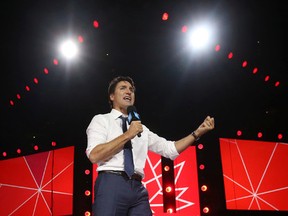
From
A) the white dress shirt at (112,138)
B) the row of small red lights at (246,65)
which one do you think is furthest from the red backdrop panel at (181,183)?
the white dress shirt at (112,138)

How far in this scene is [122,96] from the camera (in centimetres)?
220

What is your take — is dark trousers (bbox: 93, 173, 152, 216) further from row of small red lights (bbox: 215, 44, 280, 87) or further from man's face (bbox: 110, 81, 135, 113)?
row of small red lights (bbox: 215, 44, 280, 87)

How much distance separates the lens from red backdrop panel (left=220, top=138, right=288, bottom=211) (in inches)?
200

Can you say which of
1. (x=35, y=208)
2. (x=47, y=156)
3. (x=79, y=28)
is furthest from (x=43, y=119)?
(x=79, y=28)

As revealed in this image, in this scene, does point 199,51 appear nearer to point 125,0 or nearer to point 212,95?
point 212,95

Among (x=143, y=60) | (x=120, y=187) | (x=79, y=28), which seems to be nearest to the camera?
(x=120, y=187)

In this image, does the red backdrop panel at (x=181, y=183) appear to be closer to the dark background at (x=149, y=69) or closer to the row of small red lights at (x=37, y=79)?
the dark background at (x=149, y=69)

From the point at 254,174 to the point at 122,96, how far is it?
374cm

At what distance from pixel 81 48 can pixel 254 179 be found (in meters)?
3.28

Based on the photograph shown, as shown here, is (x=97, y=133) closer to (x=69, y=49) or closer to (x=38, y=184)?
(x=69, y=49)

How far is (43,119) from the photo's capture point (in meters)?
5.50

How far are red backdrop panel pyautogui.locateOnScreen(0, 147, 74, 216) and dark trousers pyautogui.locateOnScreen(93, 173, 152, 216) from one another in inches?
136

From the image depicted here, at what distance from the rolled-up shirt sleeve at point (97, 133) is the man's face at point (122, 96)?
0.76 feet

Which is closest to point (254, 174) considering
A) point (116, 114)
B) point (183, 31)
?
point (183, 31)
